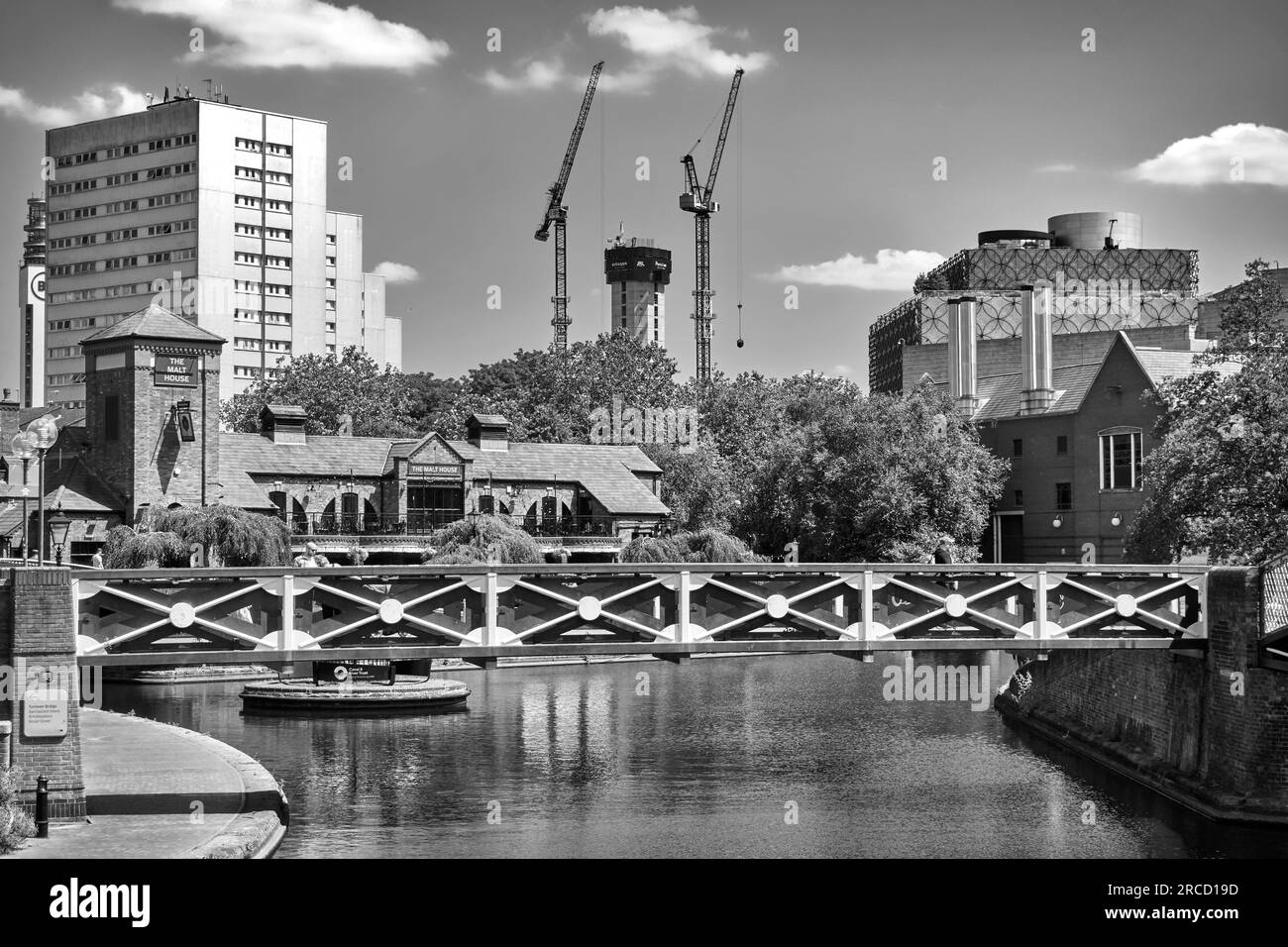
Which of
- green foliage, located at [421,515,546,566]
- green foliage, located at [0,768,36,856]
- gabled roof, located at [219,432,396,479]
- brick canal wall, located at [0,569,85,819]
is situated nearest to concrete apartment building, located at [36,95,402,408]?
gabled roof, located at [219,432,396,479]

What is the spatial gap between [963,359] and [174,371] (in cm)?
4180

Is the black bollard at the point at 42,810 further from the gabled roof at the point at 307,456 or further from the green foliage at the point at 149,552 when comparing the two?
the gabled roof at the point at 307,456

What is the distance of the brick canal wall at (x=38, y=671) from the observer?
24062mm

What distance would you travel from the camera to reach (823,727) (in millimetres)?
42344

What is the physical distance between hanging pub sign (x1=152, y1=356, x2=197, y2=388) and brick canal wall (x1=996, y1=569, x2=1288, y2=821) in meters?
43.2

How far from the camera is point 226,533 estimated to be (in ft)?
199

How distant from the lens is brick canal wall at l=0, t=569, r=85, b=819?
947 inches

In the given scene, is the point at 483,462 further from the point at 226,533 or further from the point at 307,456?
the point at 226,533

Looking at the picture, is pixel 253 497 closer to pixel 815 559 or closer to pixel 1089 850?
pixel 815 559

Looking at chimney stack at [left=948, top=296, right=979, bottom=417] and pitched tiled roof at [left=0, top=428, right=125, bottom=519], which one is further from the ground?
chimney stack at [left=948, top=296, right=979, bottom=417]

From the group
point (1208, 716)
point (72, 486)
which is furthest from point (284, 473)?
point (1208, 716)

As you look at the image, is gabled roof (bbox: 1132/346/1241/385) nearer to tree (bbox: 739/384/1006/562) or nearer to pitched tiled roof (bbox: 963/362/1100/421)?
pitched tiled roof (bbox: 963/362/1100/421)
